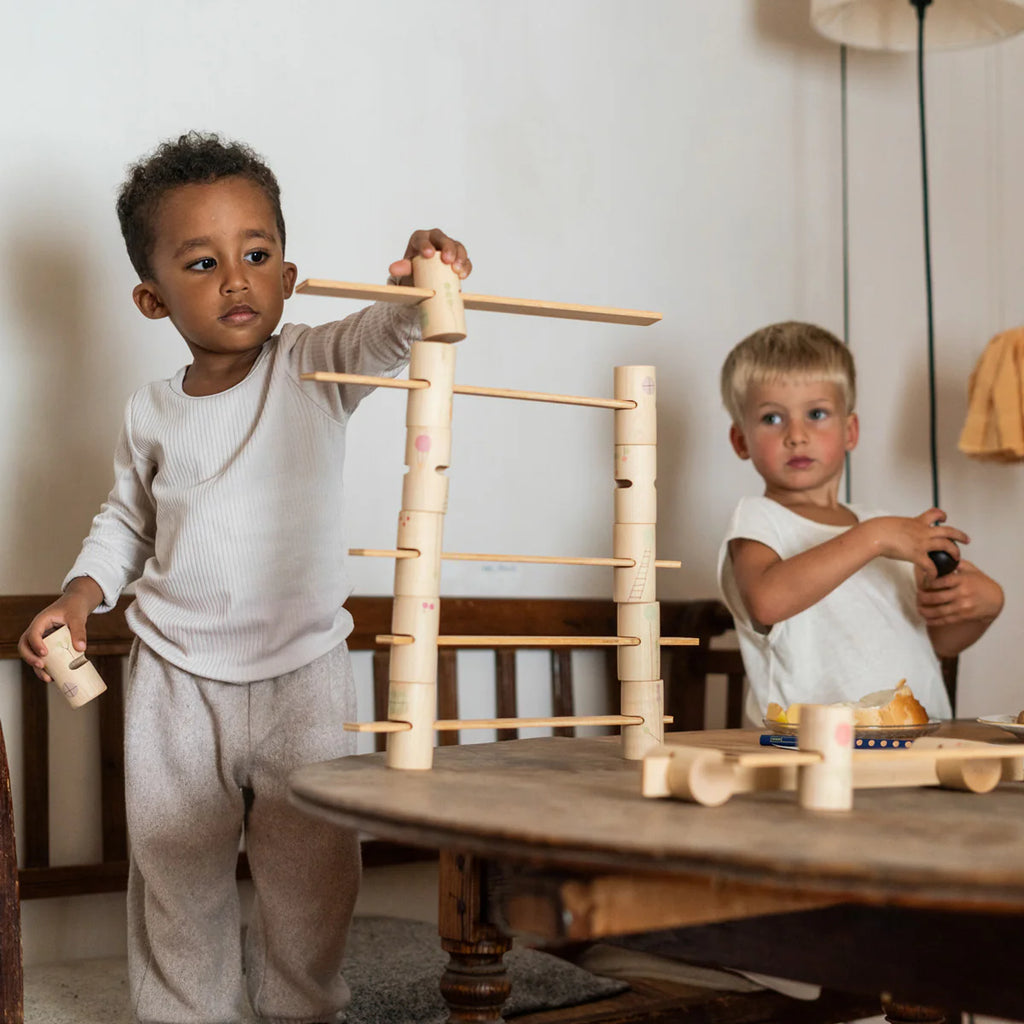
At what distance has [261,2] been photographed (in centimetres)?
163

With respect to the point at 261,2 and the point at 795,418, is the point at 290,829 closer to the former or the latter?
the point at 795,418

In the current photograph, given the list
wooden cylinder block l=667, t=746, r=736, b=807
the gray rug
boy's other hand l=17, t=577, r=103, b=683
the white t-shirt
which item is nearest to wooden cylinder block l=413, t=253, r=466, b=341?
wooden cylinder block l=667, t=746, r=736, b=807

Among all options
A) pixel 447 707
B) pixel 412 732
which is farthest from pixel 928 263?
pixel 412 732

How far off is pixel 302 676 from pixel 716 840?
0.67 metres

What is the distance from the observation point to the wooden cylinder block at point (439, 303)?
3.01 feet

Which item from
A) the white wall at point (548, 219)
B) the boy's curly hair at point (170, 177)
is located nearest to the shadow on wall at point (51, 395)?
the white wall at point (548, 219)

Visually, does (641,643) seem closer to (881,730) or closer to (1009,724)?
(881,730)

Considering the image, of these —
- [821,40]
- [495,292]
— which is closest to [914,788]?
[495,292]

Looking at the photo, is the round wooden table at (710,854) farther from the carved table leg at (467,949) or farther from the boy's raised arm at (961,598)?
the boy's raised arm at (961,598)

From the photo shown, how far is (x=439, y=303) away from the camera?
0.92m

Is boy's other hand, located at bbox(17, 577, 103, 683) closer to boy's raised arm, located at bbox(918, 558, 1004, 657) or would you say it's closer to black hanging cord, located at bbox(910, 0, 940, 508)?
boy's raised arm, located at bbox(918, 558, 1004, 657)

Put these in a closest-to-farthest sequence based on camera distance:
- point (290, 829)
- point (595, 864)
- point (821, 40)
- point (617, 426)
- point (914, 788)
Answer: point (595, 864), point (914, 788), point (617, 426), point (290, 829), point (821, 40)

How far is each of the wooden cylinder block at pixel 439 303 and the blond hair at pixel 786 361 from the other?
0.80 meters

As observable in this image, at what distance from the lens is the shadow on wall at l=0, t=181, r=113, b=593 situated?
4.85 ft
